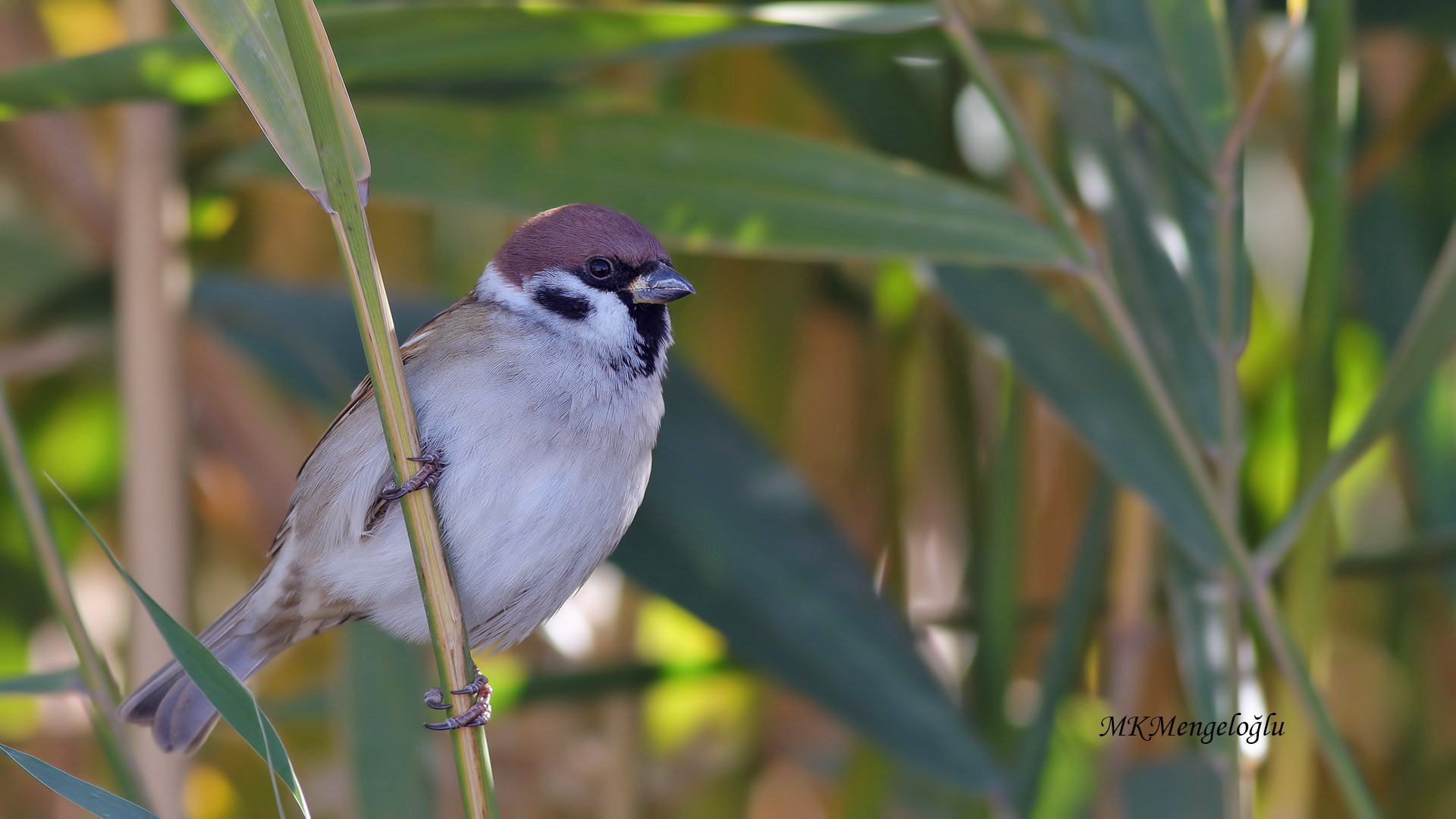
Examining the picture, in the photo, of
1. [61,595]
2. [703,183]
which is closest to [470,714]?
[61,595]

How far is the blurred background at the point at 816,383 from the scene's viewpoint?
4.52 ft

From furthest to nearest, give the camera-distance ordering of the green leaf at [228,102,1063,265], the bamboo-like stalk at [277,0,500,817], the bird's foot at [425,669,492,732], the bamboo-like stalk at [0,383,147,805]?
1. the green leaf at [228,102,1063,265]
2. the bamboo-like stalk at [0,383,147,805]
3. the bird's foot at [425,669,492,732]
4. the bamboo-like stalk at [277,0,500,817]

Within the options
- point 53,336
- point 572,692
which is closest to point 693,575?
point 572,692

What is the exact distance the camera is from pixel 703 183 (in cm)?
137

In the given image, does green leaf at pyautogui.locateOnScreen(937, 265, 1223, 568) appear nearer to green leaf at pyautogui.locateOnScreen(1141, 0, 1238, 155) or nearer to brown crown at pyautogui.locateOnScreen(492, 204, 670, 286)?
green leaf at pyautogui.locateOnScreen(1141, 0, 1238, 155)

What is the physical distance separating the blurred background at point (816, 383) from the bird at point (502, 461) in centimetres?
16

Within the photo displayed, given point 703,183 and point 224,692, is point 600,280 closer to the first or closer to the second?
point 703,183

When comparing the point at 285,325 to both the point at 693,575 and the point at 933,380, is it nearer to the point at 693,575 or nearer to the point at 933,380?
the point at 693,575

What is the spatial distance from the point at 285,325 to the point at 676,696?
44.2 inches

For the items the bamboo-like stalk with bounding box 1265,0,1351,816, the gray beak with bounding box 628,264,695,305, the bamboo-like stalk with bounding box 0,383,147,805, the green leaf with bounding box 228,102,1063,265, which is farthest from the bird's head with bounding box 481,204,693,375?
the bamboo-like stalk with bounding box 1265,0,1351,816

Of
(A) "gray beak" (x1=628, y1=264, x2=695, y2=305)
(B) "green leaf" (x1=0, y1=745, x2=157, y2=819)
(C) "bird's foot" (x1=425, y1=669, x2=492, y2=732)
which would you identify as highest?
(A) "gray beak" (x1=628, y1=264, x2=695, y2=305)

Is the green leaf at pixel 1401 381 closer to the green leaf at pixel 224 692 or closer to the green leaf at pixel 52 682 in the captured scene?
the green leaf at pixel 224 692

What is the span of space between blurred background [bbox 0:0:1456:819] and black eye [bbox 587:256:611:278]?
15 cm

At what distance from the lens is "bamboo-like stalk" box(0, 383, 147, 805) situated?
3.40 ft
